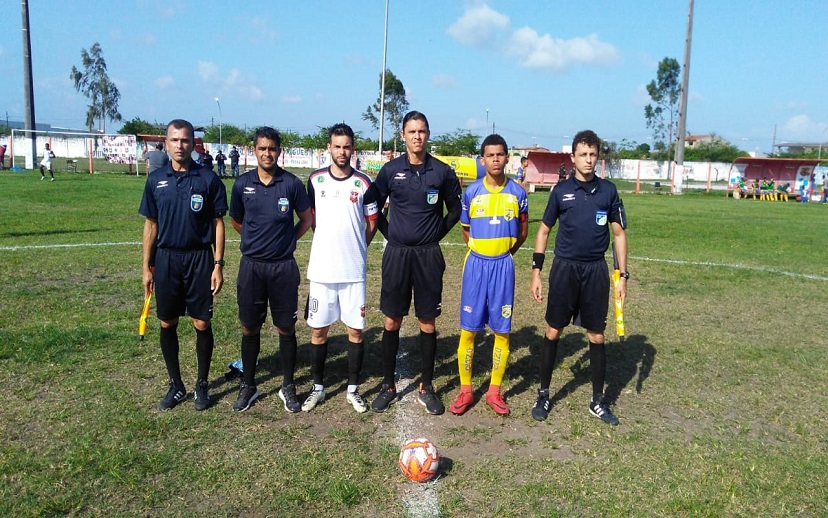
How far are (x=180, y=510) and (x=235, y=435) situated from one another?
2.89 ft

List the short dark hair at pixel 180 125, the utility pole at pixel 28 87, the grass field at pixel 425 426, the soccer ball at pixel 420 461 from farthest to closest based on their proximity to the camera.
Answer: the utility pole at pixel 28 87 → the short dark hair at pixel 180 125 → the soccer ball at pixel 420 461 → the grass field at pixel 425 426

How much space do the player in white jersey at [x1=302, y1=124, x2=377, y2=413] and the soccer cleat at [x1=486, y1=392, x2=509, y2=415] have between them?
97cm

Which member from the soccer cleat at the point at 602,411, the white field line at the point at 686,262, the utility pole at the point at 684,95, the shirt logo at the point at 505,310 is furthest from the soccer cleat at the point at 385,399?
the utility pole at the point at 684,95

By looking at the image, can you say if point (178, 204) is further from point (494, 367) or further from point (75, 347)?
point (494, 367)

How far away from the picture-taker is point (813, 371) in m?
5.64

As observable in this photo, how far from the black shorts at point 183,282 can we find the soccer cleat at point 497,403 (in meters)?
2.25

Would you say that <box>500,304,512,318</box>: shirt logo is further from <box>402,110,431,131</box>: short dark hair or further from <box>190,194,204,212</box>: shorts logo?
<box>190,194,204,212</box>: shorts logo

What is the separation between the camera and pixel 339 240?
177 inches

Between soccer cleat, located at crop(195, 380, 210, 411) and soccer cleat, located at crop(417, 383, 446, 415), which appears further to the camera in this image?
soccer cleat, located at crop(417, 383, 446, 415)

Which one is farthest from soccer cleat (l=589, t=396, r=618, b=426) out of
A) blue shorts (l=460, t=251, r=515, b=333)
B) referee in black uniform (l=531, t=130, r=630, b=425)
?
blue shorts (l=460, t=251, r=515, b=333)

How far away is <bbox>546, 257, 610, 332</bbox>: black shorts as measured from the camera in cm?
455

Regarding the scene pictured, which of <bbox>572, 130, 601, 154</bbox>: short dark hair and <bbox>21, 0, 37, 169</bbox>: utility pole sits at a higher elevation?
<bbox>21, 0, 37, 169</bbox>: utility pole

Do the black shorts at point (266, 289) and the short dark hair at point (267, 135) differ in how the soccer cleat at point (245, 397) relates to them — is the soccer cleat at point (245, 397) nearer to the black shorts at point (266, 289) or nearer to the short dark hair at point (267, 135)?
the black shorts at point (266, 289)

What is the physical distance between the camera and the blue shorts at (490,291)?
15.0 ft
